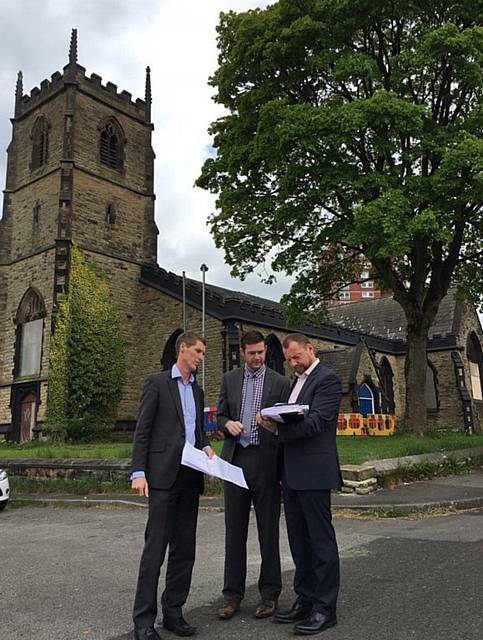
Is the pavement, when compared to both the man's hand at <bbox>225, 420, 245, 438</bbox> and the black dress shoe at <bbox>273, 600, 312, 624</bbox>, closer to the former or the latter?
the black dress shoe at <bbox>273, 600, 312, 624</bbox>

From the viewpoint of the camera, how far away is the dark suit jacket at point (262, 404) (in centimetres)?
445

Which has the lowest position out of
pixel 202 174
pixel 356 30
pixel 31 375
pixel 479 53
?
pixel 31 375

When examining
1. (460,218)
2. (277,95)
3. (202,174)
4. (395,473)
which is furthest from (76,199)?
(395,473)

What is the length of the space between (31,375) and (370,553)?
24.5 metres

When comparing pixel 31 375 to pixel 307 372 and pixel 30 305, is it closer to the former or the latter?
pixel 30 305

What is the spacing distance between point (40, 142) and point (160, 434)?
31.2 meters

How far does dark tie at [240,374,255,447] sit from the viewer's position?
450 centimetres

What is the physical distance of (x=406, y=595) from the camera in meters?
4.46

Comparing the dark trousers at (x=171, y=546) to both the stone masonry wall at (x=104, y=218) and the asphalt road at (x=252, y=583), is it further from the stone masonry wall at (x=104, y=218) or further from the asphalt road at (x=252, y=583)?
the stone masonry wall at (x=104, y=218)

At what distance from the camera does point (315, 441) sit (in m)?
4.31

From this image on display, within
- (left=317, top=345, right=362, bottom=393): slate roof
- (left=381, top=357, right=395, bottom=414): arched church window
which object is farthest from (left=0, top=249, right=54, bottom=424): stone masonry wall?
(left=381, top=357, right=395, bottom=414): arched church window

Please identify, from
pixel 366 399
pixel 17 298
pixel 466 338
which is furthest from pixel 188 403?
pixel 466 338

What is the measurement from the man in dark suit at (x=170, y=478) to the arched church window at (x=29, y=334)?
2489cm

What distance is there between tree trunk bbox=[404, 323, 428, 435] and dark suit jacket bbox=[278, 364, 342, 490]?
13193 millimetres
